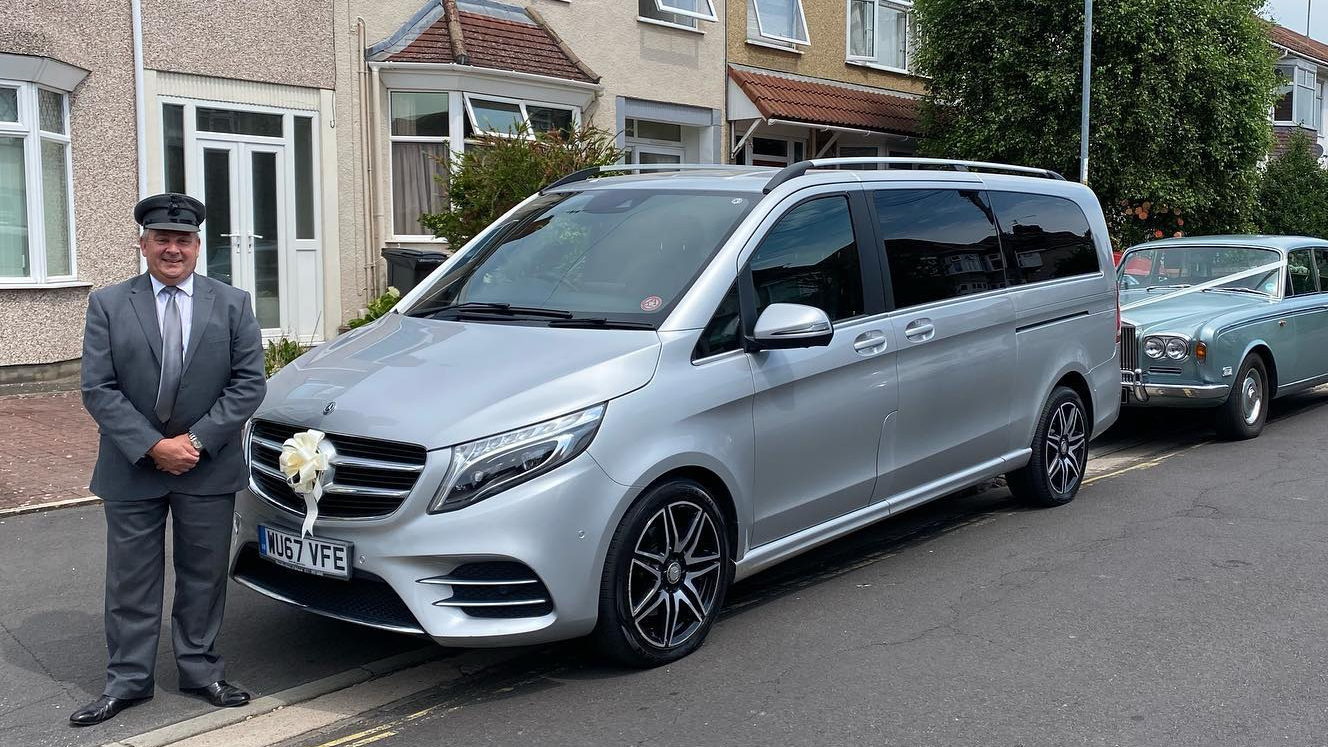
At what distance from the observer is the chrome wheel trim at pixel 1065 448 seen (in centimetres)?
767

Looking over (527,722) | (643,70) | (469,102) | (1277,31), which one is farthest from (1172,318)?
(1277,31)

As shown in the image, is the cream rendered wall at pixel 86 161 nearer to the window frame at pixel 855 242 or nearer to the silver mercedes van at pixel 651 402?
the silver mercedes van at pixel 651 402

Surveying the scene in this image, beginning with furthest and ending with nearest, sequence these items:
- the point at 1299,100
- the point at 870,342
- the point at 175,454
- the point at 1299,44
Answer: the point at 1299,44, the point at 1299,100, the point at 870,342, the point at 175,454

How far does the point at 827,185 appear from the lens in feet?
19.8

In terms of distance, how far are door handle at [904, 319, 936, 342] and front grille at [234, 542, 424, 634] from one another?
2859 mm

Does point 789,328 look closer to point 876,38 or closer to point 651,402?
point 651,402

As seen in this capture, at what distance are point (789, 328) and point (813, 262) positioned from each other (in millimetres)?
684

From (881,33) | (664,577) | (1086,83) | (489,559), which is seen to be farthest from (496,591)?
(881,33)

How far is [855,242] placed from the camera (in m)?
6.09

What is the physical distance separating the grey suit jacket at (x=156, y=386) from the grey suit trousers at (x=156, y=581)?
9cm

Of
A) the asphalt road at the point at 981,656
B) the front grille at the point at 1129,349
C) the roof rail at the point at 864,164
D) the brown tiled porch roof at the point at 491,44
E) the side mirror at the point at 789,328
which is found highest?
the brown tiled porch roof at the point at 491,44

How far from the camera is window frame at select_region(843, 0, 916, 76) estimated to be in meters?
22.5

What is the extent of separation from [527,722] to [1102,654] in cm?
231

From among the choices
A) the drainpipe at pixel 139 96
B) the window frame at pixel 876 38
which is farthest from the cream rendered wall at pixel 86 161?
the window frame at pixel 876 38
